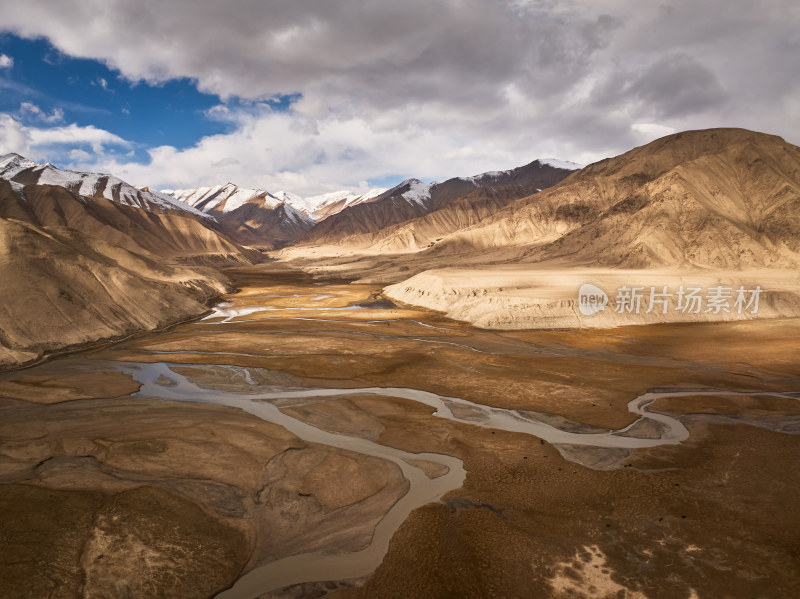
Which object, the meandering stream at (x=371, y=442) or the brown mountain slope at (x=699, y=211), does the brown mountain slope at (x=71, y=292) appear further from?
the brown mountain slope at (x=699, y=211)

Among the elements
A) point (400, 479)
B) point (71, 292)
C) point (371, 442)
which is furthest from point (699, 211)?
point (71, 292)

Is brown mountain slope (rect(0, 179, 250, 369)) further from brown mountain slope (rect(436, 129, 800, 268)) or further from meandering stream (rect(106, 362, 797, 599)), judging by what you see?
brown mountain slope (rect(436, 129, 800, 268))

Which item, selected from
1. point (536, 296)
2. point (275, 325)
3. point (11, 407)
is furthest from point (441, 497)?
point (536, 296)

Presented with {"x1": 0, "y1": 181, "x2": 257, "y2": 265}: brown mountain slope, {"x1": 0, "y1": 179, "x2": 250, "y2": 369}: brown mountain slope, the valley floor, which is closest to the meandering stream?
the valley floor

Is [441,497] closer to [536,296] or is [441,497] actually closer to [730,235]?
[536,296]

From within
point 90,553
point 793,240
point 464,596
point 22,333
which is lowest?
point 464,596

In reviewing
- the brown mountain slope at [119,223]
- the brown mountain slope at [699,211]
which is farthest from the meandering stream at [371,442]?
the brown mountain slope at [119,223]
